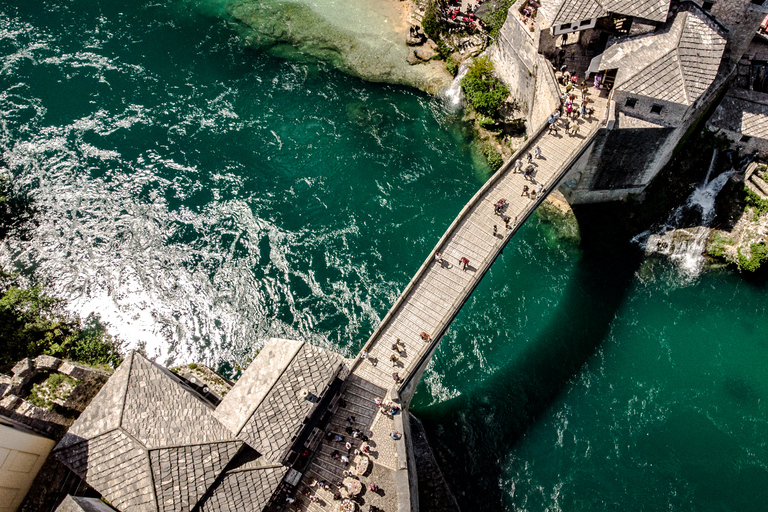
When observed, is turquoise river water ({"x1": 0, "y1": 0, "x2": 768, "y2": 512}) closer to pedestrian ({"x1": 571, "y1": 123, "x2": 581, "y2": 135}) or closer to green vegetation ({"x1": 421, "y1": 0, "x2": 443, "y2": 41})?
green vegetation ({"x1": 421, "y1": 0, "x2": 443, "y2": 41})

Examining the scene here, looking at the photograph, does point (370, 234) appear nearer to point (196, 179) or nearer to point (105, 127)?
point (196, 179)

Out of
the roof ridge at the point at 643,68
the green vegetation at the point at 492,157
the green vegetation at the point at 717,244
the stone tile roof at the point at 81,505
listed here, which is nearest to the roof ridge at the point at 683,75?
the roof ridge at the point at 643,68

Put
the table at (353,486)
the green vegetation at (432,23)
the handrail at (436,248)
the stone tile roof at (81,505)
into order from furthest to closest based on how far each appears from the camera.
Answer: the green vegetation at (432,23)
the handrail at (436,248)
the table at (353,486)
the stone tile roof at (81,505)

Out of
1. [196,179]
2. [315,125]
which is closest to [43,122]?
[196,179]

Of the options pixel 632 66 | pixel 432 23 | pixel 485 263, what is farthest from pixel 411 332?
pixel 432 23

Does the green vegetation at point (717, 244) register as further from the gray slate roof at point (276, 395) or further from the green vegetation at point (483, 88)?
the gray slate roof at point (276, 395)

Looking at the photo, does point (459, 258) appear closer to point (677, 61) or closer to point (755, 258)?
point (677, 61)
